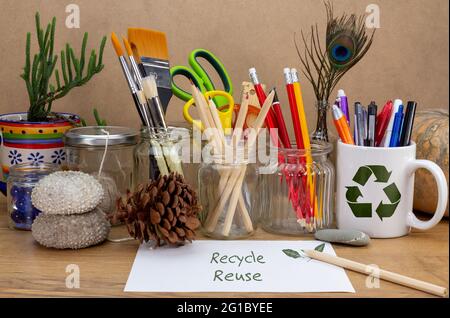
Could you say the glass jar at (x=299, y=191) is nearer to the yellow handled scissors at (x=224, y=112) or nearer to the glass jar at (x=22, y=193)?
the yellow handled scissors at (x=224, y=112)

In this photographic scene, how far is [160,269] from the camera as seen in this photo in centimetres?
70

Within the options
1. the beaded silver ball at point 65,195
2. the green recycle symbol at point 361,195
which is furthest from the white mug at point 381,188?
the beaded silver ball at point 65,195

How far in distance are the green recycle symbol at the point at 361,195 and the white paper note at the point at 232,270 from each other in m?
0.07

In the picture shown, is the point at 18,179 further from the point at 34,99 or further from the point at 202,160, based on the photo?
the point at 202,160

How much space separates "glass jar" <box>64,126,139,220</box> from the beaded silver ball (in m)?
0.07

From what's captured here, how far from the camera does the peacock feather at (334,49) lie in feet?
2.89

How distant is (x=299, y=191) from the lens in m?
0.82

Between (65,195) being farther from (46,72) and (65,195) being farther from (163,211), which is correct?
(46,72)

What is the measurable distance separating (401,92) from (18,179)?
2.04 ft

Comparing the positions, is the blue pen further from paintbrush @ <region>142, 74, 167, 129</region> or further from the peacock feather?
paintbrush @ <region>142, 74, 167, 129</region>

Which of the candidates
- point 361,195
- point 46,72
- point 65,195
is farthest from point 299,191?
point 46,72

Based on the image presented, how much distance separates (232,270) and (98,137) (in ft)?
0.84
